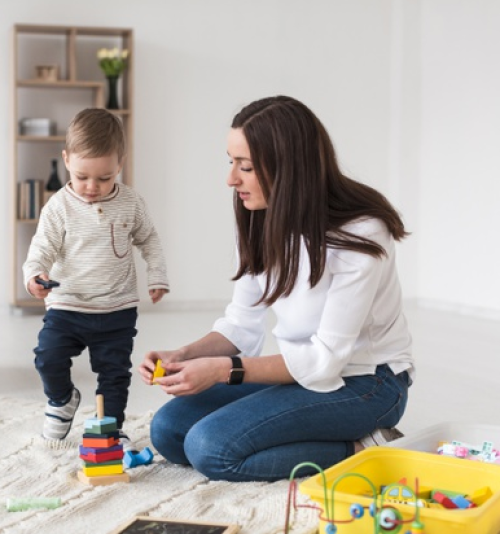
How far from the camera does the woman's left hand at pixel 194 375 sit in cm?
206

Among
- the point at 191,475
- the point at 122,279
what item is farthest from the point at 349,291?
the point at 122,279

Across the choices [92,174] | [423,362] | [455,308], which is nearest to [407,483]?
[92,174]

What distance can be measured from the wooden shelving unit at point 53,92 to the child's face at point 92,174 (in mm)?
3159

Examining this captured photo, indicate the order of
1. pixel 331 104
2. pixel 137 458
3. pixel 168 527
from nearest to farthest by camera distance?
pixel 168 527 < pixel 137 458 < pixel 331 104

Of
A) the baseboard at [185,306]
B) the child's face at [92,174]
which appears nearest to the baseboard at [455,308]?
the baseboard at [185,306]

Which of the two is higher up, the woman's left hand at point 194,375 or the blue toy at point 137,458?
the woman's left hand at point 194,375

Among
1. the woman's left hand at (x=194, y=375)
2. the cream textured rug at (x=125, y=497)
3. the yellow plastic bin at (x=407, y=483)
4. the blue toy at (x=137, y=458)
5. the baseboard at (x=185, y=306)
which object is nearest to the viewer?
the yellow plastic bin at (x=407, y=483)

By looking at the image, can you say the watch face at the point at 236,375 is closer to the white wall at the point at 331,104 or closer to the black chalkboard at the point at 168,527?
the black chalkboard at the point at 168,527

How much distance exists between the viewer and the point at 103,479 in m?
2.12

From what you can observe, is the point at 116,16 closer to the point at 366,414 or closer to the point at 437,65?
the point at 437,65

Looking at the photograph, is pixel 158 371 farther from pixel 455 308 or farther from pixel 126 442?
pixel 455 308

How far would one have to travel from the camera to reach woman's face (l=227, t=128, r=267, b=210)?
211cm

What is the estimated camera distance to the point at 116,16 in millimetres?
5867

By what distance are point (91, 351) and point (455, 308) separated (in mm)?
3856
